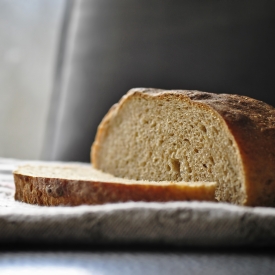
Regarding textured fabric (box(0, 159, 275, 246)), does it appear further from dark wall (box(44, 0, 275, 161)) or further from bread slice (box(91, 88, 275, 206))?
dark wall (box(44, 0, 275, 161))

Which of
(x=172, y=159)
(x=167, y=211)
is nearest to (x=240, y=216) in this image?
(x=167, y=211)

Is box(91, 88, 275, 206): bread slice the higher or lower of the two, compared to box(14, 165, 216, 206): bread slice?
higher

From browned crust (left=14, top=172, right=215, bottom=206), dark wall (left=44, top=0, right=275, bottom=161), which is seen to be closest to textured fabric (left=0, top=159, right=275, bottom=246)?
browned crust (left=14, top=172, right=215, bottom=206)

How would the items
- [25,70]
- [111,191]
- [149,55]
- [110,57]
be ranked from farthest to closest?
[25,70], [110,57], [149,55], [111,191]

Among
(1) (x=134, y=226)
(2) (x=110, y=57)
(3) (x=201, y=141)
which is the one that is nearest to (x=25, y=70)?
(2) (x=110, y=57)

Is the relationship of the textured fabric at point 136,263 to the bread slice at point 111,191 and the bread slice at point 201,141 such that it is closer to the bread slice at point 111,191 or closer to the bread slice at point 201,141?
the bread slice at point 111,191

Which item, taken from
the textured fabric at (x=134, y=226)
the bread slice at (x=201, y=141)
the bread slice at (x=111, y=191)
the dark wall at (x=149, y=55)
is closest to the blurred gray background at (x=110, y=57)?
the dark wall at (x=149, y=55)

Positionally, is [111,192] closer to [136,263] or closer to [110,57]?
[136,263]
